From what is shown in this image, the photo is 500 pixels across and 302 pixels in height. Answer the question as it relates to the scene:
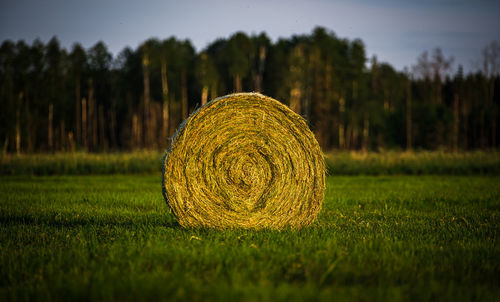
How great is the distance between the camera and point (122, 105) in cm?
5303

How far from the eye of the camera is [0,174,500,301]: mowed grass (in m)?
3.59

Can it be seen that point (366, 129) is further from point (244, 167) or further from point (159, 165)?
point (244, 167)

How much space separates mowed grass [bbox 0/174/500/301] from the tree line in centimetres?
3422

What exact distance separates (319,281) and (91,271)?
215 centimetres

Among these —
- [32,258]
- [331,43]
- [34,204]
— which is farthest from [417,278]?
[331,43]

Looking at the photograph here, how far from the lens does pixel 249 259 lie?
4527mm

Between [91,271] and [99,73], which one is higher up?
[99,73]

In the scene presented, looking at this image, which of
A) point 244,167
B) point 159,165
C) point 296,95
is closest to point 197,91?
point 296,95

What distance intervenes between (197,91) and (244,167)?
45224 mm

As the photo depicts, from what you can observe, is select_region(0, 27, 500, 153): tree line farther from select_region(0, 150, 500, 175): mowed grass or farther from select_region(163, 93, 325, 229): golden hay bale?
select_region(163, 93, 325, 229): golden hay bale

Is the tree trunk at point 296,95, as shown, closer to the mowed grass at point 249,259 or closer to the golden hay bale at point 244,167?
the mowed grass at point 249,259

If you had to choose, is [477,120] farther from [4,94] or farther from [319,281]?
[319,281]

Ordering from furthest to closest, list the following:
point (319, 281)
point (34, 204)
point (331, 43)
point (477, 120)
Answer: point (477, 120) → point (331, 43) → point (34, 204) → point (319, 281)

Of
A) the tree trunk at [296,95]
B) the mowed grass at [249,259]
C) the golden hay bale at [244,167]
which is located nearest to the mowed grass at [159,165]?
the mowed grass at [249,259]
